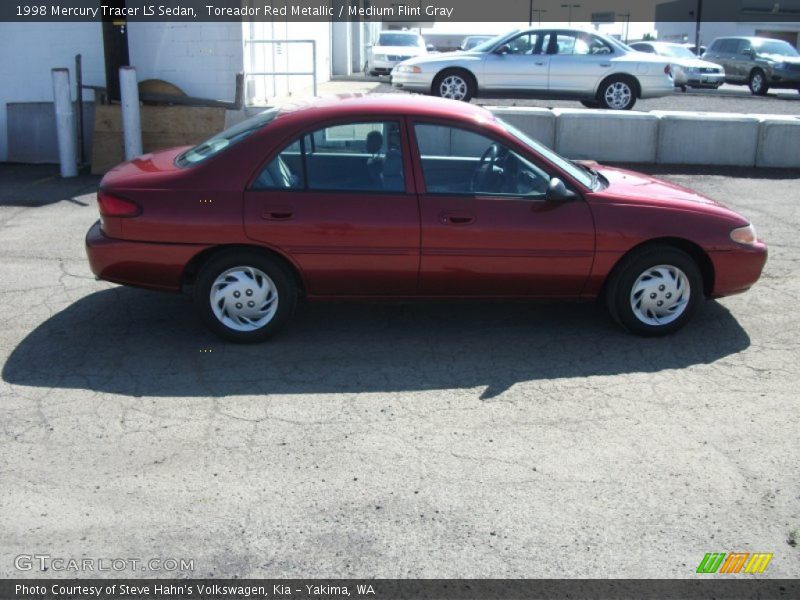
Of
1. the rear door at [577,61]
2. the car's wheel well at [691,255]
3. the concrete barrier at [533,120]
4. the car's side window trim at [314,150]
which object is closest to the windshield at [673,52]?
the rear door at [577,61]

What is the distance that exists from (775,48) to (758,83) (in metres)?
1.54

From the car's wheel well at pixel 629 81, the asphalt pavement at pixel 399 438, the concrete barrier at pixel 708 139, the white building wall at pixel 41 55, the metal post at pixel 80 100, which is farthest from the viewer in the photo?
the car's wheel well at pixel 629 81

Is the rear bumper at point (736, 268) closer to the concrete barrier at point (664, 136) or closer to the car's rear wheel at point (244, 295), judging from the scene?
the car's rear wheel at point (244, 295)

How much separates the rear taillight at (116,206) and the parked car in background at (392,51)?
21105 millimetres

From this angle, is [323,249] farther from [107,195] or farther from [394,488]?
[394,488]

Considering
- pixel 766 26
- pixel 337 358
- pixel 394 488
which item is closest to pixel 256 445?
pixel 394 488

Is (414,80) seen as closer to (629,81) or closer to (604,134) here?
(629,81)

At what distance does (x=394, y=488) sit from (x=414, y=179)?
2.29 m

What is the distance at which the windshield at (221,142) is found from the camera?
594 centimetres

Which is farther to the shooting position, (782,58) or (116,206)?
(782,58)

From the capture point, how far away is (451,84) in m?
A: 16.4

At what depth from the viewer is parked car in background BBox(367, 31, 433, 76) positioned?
86.5 feet

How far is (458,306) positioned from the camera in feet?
22.6

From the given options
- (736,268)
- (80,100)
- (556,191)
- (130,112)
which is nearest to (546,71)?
(130,112)
